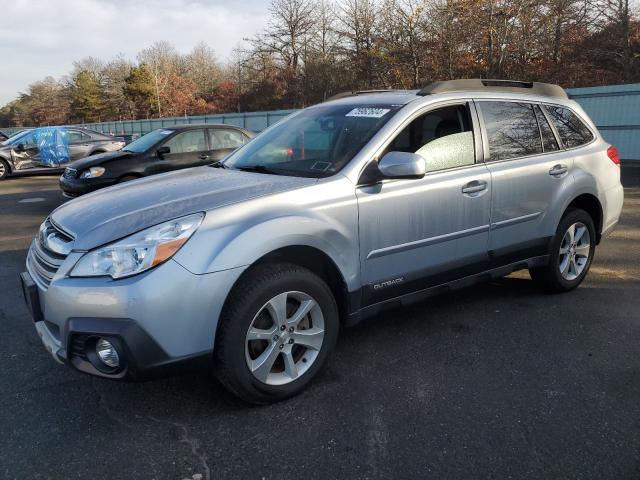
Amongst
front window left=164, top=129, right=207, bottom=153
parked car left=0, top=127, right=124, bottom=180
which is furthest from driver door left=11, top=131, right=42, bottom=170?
front window left=164, top=129, right=207, bottom=153

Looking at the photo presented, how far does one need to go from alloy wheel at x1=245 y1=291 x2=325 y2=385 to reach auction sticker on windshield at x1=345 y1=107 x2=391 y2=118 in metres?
1.37

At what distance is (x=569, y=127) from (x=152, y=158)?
6531 millimetres

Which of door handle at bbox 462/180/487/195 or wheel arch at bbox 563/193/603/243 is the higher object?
door handle at bbox 462/180/487/195

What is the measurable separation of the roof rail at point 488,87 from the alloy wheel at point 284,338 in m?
1.78

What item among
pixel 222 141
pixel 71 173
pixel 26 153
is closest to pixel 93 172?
pixel 71 173

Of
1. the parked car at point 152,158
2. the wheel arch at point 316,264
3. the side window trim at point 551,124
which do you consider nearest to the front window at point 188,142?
the parked car at point 152,158

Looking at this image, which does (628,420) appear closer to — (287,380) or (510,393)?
(510,393)

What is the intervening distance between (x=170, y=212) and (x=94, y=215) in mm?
507

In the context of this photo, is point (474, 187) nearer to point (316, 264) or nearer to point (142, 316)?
point (316, 264)

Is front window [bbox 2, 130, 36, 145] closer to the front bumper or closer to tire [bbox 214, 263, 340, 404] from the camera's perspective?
the front bumper

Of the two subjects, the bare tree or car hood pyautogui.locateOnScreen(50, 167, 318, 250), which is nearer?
car hood pyautogui.locateOnScreen(50, 167, 318, 250)

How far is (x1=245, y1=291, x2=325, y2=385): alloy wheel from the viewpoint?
2.79 metres

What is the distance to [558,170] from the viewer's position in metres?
4.28

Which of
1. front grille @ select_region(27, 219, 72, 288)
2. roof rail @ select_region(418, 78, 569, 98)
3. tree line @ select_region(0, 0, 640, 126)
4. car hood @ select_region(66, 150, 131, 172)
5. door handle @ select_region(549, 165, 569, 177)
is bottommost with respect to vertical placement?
front grille @ select_region(27, 219, 72, 288)
